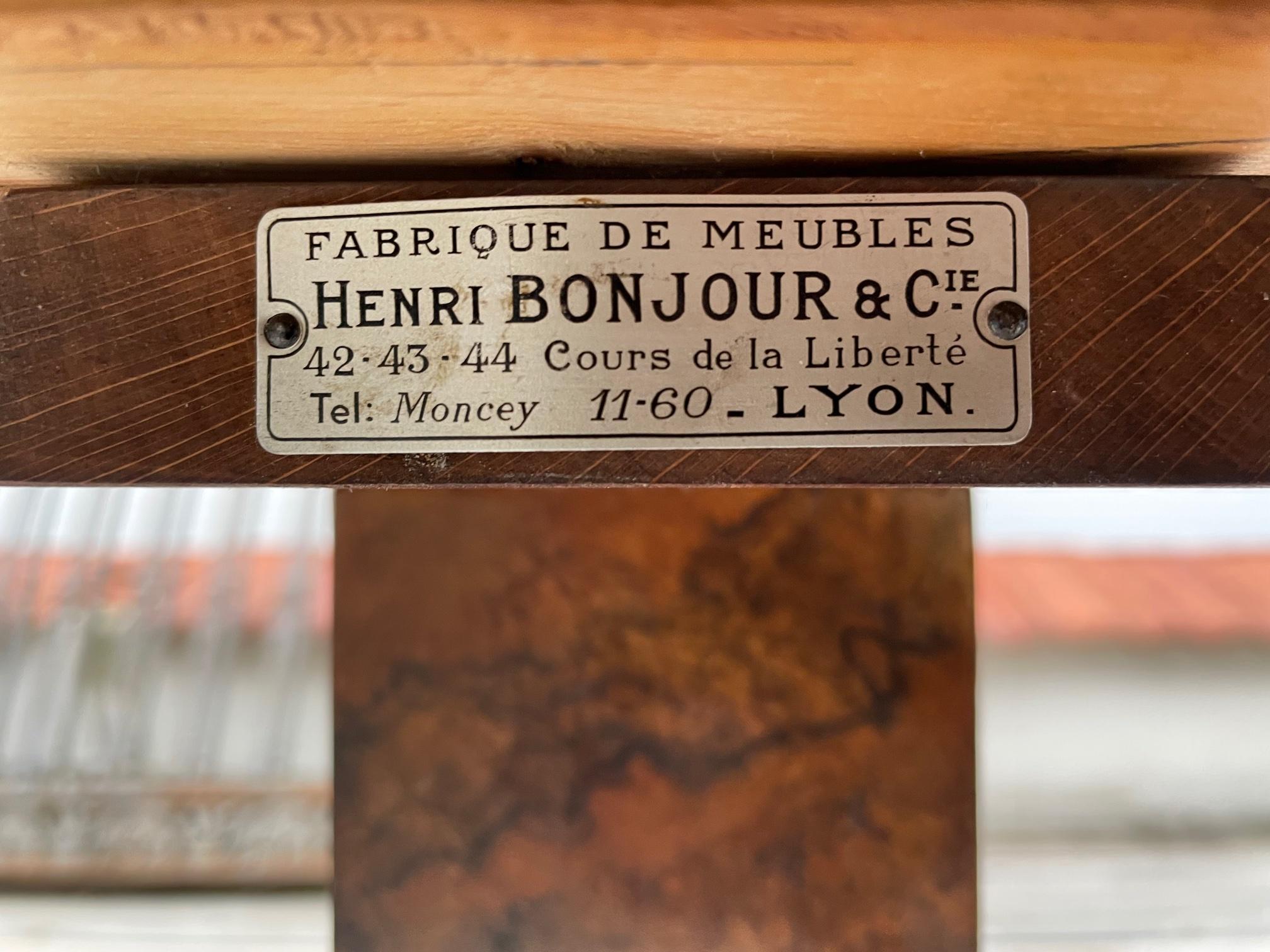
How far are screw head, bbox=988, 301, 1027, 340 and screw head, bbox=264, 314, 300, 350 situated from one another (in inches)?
15.6

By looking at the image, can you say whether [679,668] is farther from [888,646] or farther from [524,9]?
[524,9]

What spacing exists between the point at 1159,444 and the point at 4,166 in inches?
27.8

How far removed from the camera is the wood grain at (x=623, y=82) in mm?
451

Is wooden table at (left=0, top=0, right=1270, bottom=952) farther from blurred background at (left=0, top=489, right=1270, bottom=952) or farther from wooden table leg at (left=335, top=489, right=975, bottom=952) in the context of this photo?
blurred background at (left=0, top=489, right=1270, bottom=952)

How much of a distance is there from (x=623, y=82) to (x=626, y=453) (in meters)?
0.19

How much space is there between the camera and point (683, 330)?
55cm

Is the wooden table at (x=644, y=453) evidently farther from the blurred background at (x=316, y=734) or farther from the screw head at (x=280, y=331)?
the blurred background at (x=316, y=734)

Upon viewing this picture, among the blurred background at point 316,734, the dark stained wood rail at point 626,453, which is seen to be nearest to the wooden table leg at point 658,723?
the dark stained wood rail at point 626,453

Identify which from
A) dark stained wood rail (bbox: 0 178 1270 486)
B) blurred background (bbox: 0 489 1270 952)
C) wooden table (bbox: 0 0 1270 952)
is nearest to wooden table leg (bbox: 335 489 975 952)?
wooden table (bbox: 0 0 1270 952)

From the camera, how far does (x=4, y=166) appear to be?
23.7 inches

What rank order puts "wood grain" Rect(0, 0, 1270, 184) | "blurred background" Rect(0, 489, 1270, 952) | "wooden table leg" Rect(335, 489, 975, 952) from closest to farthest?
1. "wood grain" Rect(0, 0, 1270, 184)
2. "wooden table leg" Rect(335, 489, 975, 952)
3. "blurred background" Rect(0, 489, 1270, 952)

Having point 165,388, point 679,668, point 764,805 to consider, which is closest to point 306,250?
point 165,388

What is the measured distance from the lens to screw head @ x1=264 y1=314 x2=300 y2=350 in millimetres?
560

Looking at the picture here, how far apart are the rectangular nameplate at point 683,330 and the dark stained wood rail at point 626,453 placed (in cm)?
1
